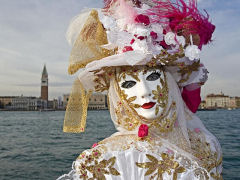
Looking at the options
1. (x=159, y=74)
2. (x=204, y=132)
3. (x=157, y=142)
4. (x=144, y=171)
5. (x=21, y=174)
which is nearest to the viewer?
(x=144, y=171)

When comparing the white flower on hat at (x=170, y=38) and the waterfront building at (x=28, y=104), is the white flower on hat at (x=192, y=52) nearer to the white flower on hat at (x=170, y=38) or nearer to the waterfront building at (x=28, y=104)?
the white flower on hat at (x=170, y=38)

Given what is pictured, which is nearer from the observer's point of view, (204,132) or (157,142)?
(157,142)

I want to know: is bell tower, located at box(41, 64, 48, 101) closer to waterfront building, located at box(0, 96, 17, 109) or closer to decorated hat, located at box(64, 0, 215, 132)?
waterfront building, located at box(0, 96, 17, 109)

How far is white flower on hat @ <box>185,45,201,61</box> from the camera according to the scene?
1617 mm

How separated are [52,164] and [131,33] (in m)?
5.02

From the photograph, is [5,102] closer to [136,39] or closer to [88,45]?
[88,45]

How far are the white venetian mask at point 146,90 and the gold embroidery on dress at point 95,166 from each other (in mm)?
397

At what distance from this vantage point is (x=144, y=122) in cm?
174

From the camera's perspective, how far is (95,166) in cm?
159

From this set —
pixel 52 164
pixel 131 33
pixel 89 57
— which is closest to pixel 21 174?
pixel 52 164

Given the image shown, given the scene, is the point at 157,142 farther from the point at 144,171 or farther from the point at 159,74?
the point at 159,74

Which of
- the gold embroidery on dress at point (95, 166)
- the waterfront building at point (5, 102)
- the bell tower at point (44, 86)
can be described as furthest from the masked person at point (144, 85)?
the waterfront building at point (5, 102)

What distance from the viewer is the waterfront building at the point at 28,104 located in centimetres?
8225

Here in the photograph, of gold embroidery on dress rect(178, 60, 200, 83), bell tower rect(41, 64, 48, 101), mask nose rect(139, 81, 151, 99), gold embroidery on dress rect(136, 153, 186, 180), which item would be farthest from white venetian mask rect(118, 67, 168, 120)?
bell tower rect(41, 64, 48, 101)
